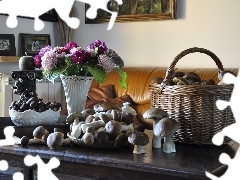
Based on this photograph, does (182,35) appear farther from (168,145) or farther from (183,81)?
(168,145)

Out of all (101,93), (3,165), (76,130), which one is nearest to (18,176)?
(3,165)

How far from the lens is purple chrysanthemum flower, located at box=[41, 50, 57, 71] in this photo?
51.9 inches

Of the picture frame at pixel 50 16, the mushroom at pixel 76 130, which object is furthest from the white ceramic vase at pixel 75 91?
the picture frame at pixel 50 16

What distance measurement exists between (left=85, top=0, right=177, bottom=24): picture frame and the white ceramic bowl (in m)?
1.97

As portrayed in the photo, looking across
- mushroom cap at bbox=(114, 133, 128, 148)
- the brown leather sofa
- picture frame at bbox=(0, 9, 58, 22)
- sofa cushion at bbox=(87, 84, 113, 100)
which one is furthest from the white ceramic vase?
picture frame at bbox=(0, 9, 58, 22)

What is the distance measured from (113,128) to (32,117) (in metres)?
0.34

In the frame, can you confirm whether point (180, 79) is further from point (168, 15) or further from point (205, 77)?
point (168, 15)

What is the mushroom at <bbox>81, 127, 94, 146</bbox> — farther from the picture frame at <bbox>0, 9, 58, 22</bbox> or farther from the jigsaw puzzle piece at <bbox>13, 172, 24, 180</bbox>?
the picture frame at <bbox>0, 9, 58, 22</bbox>

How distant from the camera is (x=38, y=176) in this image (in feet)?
3.22

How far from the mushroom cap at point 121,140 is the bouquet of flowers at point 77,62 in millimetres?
387

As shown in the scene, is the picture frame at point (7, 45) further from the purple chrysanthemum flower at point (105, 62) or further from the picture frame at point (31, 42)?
the purple chrysanthemum flower at point (105, 62)

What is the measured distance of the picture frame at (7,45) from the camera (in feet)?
9.77

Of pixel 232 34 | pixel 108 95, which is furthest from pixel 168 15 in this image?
pixel 108 95

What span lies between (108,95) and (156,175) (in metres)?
2.14
